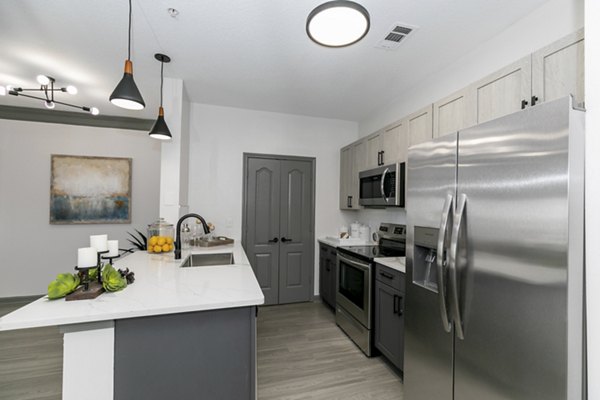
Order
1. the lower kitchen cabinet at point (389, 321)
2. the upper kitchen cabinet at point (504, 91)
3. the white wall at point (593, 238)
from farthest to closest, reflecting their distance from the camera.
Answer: the lower kitchen cabinet at point (389, 321), the upper kitchen cabinet at point (504, 91), the white wall at point (593, 238)

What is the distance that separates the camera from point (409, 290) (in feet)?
6.29

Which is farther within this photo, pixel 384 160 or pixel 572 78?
pixel 384 160

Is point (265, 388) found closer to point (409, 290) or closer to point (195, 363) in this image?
point (195, 363)

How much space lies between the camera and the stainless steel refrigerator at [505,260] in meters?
1.10

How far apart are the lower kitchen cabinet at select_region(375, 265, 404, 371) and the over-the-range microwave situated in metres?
0.73

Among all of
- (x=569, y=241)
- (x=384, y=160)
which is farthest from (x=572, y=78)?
(x=384, y=160)

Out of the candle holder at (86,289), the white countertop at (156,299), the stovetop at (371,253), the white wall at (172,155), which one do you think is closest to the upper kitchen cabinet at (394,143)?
the stovetop at (371,253)

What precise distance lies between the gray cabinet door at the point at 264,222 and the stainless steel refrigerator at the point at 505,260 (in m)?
2.49

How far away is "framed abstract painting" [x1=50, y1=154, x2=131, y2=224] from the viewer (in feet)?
13.6

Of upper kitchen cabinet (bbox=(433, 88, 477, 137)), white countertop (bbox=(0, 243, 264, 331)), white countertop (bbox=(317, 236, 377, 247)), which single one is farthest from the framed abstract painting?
upper kitchen cabinet (bbox=(433, 88, 477, 137))

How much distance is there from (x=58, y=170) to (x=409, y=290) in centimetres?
505

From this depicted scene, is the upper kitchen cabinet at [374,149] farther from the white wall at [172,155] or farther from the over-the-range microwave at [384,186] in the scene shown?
the white wall at [172,155]

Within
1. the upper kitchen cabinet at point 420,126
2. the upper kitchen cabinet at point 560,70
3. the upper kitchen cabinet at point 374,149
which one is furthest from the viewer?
the upper kitchen cabinet at point 374,149

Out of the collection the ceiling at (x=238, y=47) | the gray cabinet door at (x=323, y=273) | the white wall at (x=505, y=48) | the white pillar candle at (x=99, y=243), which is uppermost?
the ceiling at (x=238, y=47)
